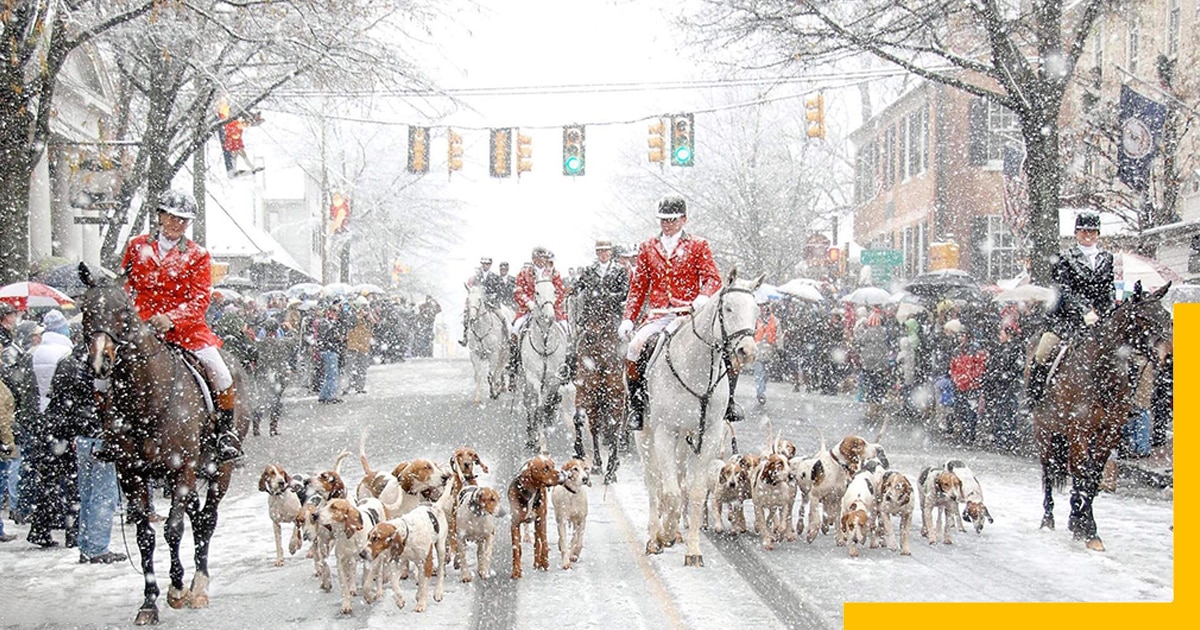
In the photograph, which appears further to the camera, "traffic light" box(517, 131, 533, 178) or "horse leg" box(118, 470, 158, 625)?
"traffic light" box(517, 131, 533, 178)

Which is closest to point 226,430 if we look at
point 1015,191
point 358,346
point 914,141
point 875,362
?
point 875,362

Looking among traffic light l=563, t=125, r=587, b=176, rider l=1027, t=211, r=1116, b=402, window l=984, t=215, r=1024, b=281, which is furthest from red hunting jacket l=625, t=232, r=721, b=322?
window l=984, t=215, r=1024, b=281

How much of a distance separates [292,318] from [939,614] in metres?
16.7

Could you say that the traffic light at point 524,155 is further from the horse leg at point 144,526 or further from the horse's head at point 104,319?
the horse's head at point 104,319

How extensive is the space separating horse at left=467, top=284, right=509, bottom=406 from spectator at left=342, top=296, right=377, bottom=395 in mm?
3157

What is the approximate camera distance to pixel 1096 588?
28.4 ft

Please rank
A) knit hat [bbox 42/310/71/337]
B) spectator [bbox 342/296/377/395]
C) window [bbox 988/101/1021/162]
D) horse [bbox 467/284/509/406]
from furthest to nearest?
window [bbox 988/101/1021/162]
spectator [bbox 342/296/377/395]
horse [bbox 467/284/509/406]
knit hat [bbox 42/310/71/337]

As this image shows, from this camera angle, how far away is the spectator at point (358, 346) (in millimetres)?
25547

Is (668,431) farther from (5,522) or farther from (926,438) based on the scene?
(926,438)

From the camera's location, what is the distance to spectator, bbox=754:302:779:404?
2394 centimetres

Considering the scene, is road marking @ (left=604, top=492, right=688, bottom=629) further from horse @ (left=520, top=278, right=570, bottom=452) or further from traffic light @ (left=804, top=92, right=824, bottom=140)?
traffic light @ (left=804, top=92, right=824, bottom=140)

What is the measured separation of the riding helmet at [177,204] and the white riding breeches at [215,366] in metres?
0.93

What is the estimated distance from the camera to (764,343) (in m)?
26.1

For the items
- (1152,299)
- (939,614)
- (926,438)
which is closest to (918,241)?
(926,438)
